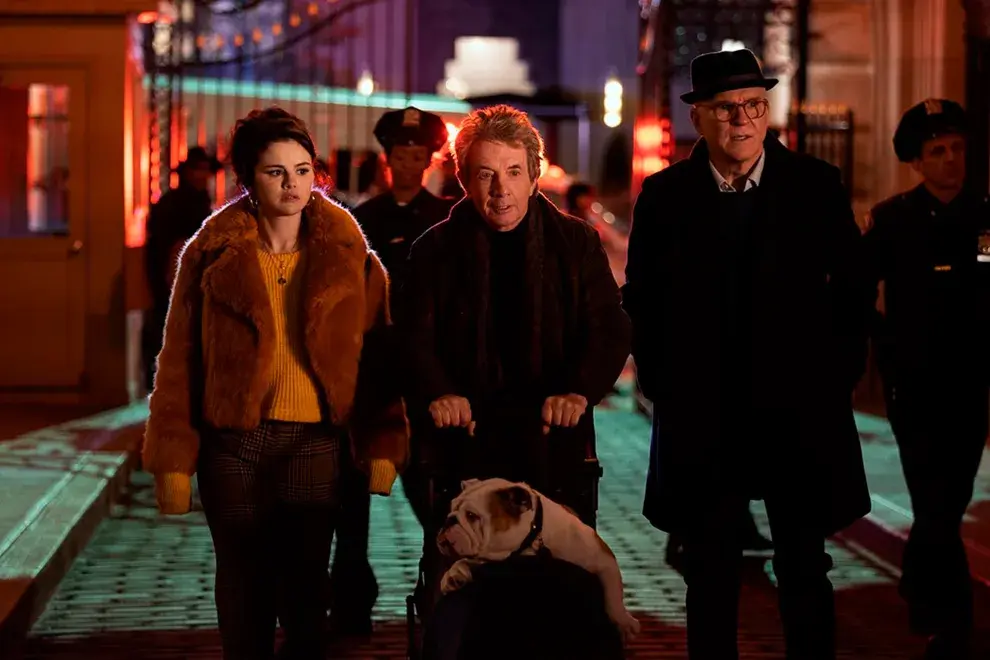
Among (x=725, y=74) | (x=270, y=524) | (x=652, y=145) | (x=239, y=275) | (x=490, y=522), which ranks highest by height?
(x=652, y=145)

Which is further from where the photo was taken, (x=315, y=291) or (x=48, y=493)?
(x=48, y=493)

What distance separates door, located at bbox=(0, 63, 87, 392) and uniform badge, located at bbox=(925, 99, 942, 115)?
821 cm

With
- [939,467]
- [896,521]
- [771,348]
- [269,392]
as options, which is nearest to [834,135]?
[896,521]

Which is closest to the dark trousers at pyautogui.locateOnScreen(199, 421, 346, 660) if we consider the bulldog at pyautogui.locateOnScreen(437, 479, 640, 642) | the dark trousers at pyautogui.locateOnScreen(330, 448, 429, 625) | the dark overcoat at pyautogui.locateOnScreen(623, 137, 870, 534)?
the bulldog at pyautogui.locateOnScreen(437, 479, 640, 642)

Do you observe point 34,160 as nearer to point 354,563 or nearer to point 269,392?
point 354,563

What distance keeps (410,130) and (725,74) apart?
2224 millimetres

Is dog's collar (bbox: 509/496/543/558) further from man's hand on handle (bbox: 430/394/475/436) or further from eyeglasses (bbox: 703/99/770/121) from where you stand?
eyeglasses (bbox: 703/99/770/121)

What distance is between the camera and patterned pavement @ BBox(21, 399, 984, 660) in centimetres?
596

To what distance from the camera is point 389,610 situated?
6469 mm

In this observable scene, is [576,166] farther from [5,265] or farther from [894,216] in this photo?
[894,216]

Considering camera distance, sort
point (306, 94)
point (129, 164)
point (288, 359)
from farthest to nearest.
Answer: point (306, 94), point (129, 164), point (288, 359)

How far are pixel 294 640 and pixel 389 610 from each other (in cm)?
173

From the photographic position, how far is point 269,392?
4.64 m

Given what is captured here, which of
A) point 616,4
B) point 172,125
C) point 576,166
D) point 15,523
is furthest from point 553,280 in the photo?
point 616,4
